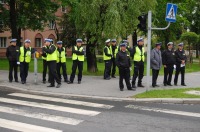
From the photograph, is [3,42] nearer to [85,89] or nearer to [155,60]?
[85,89]

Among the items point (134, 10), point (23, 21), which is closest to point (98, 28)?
point (134, 10)

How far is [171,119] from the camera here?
8047 mm

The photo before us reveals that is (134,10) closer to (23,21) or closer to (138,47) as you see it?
(138,47)

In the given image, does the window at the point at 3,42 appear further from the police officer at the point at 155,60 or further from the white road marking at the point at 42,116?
the white road marking at the point at 42,116

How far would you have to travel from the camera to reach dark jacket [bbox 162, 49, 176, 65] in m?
13.8

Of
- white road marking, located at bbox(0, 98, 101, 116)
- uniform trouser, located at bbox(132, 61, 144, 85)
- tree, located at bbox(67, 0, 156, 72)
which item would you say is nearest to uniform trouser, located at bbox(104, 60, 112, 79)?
tree, located at bbox(67, 0, 156, 72)

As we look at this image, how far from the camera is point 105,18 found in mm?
17188

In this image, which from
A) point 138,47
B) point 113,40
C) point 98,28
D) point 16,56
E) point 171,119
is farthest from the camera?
point 98,28

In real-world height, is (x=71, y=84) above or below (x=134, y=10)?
below

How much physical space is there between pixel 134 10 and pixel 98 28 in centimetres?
218

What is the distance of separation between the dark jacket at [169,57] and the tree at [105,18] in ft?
12.6

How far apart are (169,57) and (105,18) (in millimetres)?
4777

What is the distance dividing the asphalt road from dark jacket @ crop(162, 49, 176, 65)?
3911 millimetres

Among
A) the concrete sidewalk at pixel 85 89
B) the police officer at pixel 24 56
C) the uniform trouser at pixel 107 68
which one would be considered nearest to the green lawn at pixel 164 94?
the concrete sidewalk at pixel 85 89
